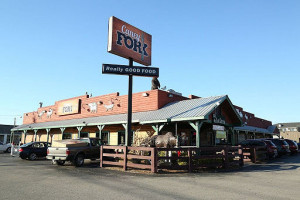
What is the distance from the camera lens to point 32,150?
1930 centimetres

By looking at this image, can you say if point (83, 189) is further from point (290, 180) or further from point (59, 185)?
point (290, 180)

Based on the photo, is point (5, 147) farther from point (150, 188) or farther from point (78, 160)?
point (150, 188)

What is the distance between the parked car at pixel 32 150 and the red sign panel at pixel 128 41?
10494mm

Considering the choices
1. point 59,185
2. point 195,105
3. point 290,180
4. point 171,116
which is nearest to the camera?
point 59,185

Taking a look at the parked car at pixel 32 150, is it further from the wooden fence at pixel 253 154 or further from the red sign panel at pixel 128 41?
the wooden fence at pixel 253 154

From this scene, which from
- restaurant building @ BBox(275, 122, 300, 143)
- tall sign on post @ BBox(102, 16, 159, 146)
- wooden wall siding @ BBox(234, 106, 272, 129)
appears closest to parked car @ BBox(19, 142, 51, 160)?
tall sign on post @ BBox(102, 16, 159, 146)

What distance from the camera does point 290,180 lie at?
985cm

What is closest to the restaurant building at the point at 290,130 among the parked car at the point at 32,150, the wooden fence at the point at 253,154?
the wooden fence at the point at 253,154

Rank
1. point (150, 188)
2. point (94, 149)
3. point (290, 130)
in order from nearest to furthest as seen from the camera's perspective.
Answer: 1. point (150, 188)
2. point (94, 149)
3. point (290, 130)

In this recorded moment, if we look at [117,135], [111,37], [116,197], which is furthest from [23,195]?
[117,135]

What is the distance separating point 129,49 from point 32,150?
444 inches

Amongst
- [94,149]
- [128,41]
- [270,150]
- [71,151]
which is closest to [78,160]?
[71,151]

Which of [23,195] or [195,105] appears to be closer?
[23,195]

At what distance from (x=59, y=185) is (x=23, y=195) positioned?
1.58 meters
